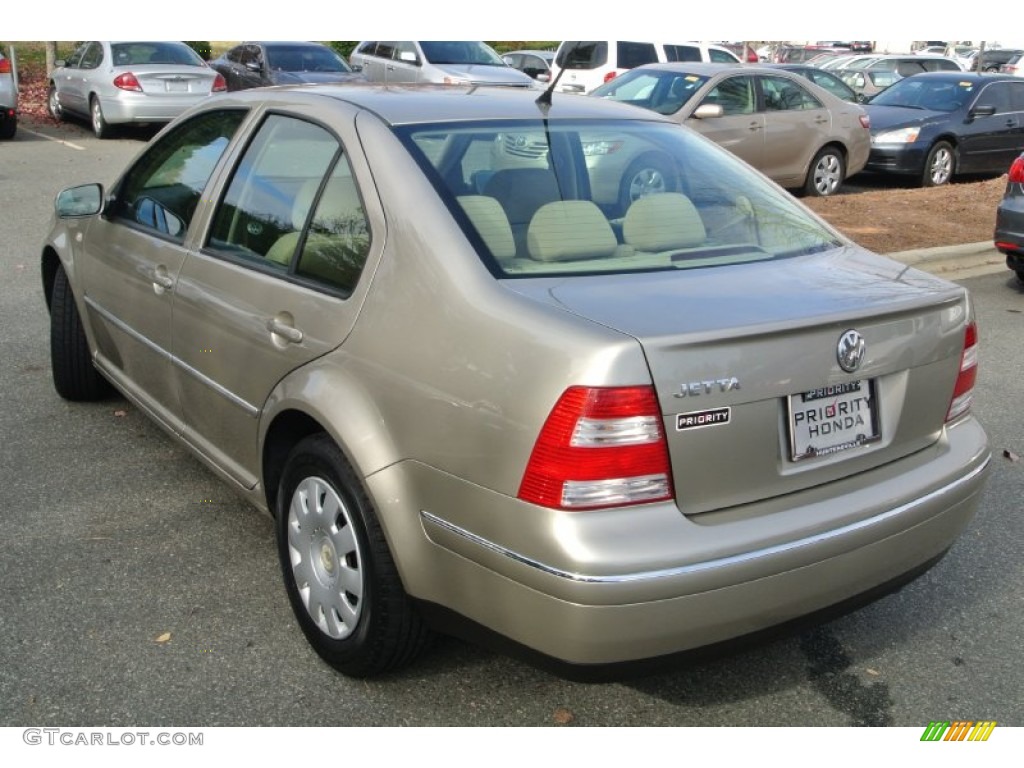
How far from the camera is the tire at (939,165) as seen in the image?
14094 millimetres

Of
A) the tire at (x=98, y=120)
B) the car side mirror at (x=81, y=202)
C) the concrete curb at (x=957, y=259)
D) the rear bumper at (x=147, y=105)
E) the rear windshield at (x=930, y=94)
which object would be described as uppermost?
the rear windshield at (x=930, y=94)

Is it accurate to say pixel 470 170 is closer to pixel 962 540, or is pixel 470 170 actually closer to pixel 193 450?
pixel 193 450

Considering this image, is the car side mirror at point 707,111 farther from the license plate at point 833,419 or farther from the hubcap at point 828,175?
the license plate at point 833,419

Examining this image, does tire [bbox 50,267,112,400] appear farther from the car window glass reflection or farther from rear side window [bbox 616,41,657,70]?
rear side window [bbox 616,41,657,70]

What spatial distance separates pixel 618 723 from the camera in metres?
3.07

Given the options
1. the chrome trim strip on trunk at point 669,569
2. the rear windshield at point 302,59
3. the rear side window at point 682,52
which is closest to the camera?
the chrome trim strip on trunk at point 669,569

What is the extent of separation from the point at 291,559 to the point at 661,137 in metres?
1.91

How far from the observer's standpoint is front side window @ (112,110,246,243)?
161 inches

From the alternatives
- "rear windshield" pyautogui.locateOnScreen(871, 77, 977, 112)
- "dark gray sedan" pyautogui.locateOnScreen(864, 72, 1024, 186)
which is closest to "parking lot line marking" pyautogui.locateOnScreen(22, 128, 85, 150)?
"dark gray sedan" pyautogui.locateOnScreen(864, 72, 1024, 186)

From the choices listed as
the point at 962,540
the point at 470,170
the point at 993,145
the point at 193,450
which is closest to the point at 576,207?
the point at 470,170

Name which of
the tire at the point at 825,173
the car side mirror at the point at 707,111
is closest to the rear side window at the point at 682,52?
the tire at the point at 825,173

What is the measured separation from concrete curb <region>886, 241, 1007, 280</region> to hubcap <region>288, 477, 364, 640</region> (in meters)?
6.87

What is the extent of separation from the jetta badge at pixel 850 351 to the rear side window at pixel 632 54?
48.7 feet

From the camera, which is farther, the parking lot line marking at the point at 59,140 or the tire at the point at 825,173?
the parking lot line marking at the point at 59,140
